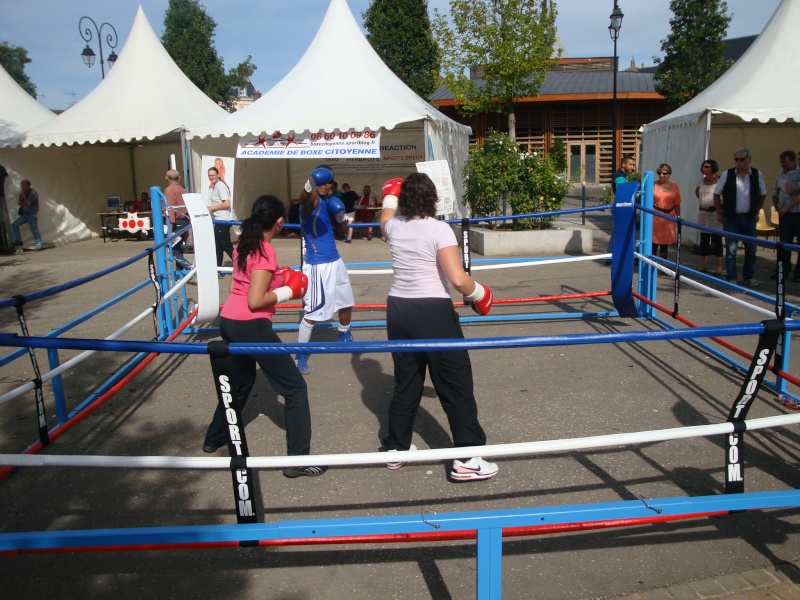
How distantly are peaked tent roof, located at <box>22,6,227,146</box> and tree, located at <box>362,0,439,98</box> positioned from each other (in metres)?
22.0

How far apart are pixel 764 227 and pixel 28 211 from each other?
15713 millimetres

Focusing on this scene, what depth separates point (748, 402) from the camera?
2510 millimetres

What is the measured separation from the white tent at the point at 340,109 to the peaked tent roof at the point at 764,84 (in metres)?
4.91

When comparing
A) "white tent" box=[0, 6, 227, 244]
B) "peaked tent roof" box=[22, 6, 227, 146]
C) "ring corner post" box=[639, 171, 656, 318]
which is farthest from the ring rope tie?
"peaked tent roof" box=[22, 6, 227, 146]

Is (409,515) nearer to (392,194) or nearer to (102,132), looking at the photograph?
(392,194)

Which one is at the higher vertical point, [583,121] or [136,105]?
[583,121]

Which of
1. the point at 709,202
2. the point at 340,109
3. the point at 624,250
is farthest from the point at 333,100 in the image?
the point at 624,250

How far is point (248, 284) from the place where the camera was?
3.83 metres

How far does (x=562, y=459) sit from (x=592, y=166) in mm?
28496

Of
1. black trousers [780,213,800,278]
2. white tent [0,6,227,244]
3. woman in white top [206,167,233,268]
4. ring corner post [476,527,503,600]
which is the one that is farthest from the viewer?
white tent [0,6,227,244]

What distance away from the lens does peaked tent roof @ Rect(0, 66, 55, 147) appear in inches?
594

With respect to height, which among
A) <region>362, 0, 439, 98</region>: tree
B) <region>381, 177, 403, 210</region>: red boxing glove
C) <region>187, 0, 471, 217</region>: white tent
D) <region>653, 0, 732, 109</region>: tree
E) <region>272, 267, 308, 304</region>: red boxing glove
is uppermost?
<region>362, 0, 439, 98</region>: tree

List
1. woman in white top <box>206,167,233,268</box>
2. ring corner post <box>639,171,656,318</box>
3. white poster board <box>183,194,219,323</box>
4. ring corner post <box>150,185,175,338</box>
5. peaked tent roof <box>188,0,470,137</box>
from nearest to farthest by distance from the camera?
1. white poster board <box>183,194,219,323</box>
2. ring corner post <box>150,185,175,338</box>
3. ring corner post <box>639,171,656,318</box>
4. woman in white top <box>206,167,233,268</box>
5. peaked tent roof <box>188,0,470,137</box>

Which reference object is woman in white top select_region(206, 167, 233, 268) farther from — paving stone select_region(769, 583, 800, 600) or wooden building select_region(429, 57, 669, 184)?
wooden building select_region(429, 57, 669, 184)
